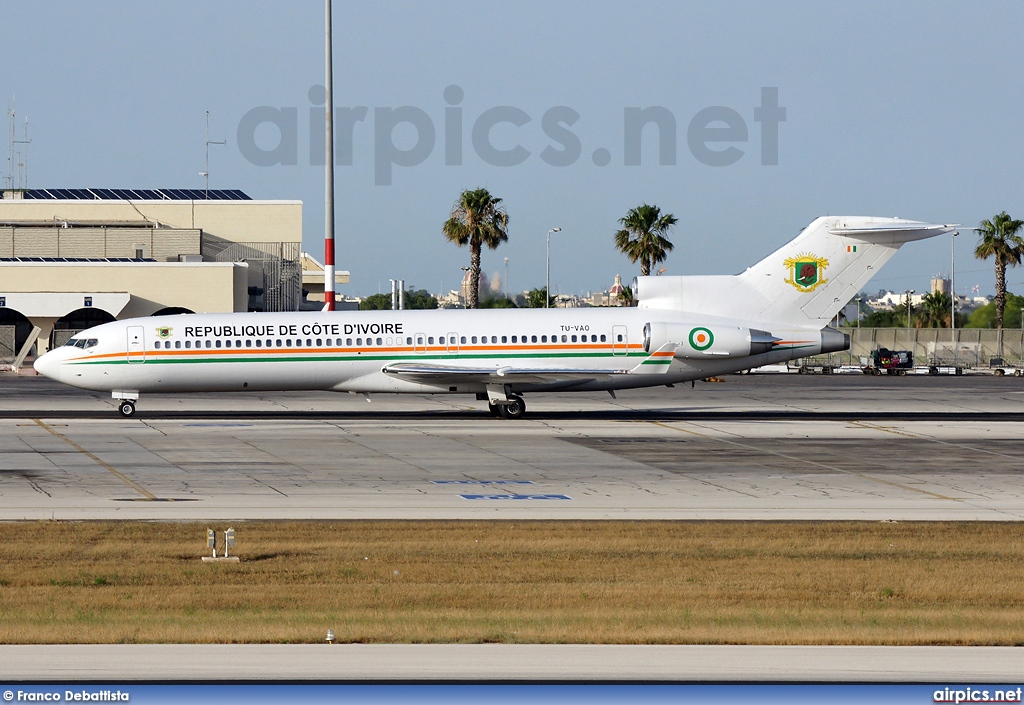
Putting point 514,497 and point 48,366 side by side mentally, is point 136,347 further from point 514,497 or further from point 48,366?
point 514,497

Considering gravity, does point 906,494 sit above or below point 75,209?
below

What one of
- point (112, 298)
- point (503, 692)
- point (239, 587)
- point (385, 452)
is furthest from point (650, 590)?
point (112, 298)

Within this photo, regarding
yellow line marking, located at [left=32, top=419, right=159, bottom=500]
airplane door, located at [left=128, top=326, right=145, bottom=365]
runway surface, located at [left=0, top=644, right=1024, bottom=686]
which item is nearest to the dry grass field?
runway surface, located at [left=0, top=644, right=1024, bottom=686]

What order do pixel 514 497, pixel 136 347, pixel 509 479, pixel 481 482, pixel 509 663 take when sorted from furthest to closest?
pixel 136 347, pixel 509 479, pixel 481 482, pixel 514 497, pixel 509 663

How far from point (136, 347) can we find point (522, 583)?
27.4 metres

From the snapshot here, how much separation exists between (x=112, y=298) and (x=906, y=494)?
5862 centimetres

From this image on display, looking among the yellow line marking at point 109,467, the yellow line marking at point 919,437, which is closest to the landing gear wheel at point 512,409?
the yellow line marking at point 919,437

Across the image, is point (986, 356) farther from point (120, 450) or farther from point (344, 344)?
point (120, 450)

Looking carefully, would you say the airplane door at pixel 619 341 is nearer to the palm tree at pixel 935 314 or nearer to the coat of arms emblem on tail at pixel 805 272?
the coat of arms emblem on tail at pixel 805 272

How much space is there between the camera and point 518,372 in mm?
38688

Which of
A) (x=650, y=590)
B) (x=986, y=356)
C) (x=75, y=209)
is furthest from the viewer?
(x=75, y=209)

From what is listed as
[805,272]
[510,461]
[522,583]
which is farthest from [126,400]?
[522,583]

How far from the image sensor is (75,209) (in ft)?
302

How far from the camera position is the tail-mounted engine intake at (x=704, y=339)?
3916 centimetres
